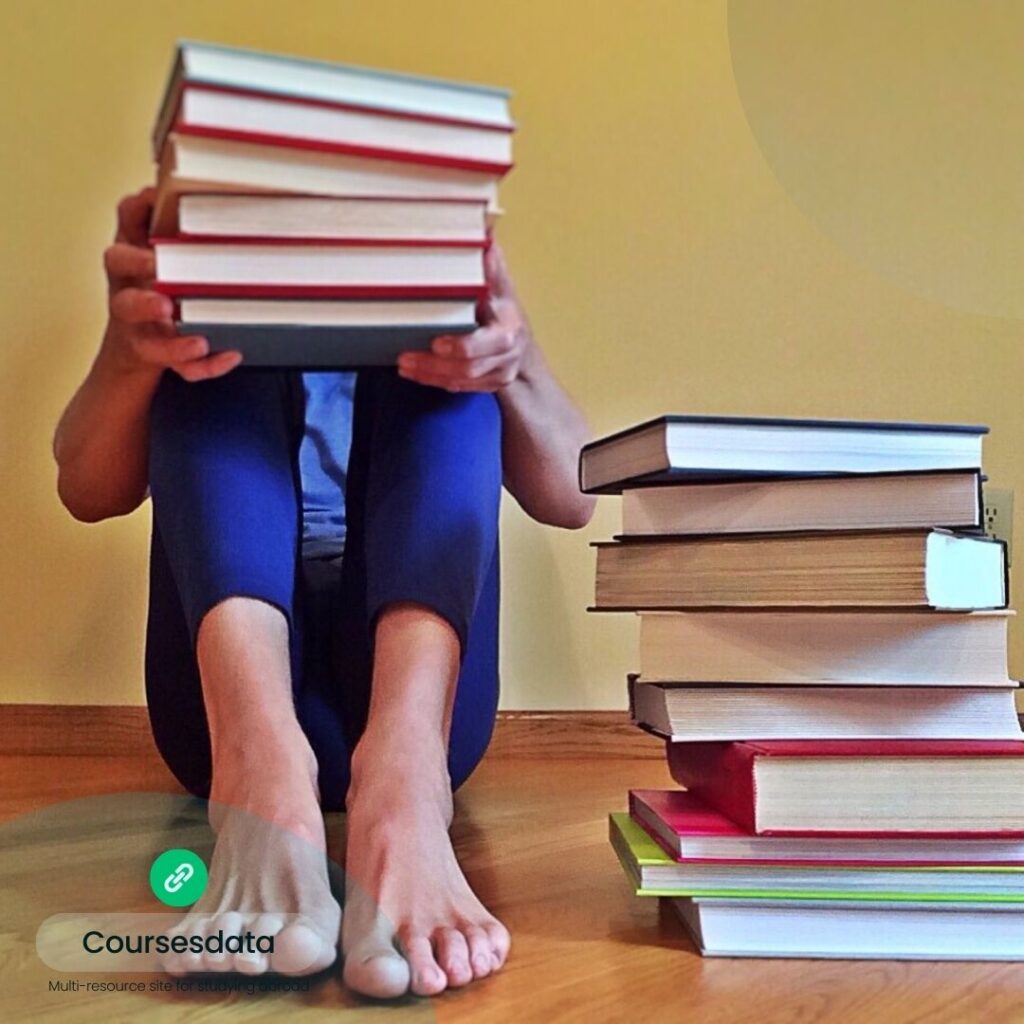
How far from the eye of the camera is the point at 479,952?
61 centimetres

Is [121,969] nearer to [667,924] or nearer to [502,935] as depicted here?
[502,935]

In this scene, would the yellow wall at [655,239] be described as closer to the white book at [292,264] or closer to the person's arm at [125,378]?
the person's arm at [125,378]

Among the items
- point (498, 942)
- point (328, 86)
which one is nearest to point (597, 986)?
point (498, 942)

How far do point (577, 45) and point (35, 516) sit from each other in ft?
2.73

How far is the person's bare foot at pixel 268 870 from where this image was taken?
582mm

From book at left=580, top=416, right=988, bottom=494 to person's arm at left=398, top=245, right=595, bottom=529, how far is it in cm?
11

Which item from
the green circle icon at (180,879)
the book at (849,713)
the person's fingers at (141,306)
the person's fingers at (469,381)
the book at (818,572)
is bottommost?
the green circle icon at (180,879)

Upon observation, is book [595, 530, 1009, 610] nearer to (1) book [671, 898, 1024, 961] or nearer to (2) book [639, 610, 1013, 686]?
(2) book [639, 610, 1013, 686]

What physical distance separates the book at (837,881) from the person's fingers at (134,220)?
0.46m

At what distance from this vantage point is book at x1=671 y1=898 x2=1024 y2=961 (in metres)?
0.66

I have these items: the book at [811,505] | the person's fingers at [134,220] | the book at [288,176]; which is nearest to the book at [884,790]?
the book at [811,505]

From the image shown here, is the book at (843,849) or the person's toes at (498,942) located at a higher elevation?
the book at (843,849)

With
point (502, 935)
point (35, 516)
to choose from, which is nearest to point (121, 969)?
point (502, 935)

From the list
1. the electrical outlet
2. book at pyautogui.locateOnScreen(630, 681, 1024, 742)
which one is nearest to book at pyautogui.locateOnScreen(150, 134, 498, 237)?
book at pyautogui.locateOnScreen(630, 681, 1024, 742)
